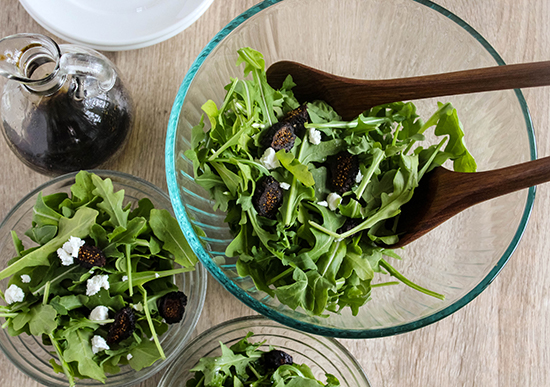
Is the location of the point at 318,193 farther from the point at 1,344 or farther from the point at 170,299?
the point at 1,344

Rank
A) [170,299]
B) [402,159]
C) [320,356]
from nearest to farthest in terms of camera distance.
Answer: [402,159]
[170,299]
[320,356]

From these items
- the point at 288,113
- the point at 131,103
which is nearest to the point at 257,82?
the point at 288,113

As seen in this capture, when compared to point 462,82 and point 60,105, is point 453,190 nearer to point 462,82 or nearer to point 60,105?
point 462,82

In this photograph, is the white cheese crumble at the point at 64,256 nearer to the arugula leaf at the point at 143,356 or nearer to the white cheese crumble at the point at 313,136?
the arugula leaf at the point at 143,356

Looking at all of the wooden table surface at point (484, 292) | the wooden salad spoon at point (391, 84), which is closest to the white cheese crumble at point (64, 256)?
the wooden table surface at point (484, 292)

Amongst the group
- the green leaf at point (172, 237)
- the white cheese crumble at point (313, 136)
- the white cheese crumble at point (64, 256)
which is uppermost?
the white cheese crumble at point (313, 136)

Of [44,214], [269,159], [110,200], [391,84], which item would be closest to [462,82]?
[391,84]
